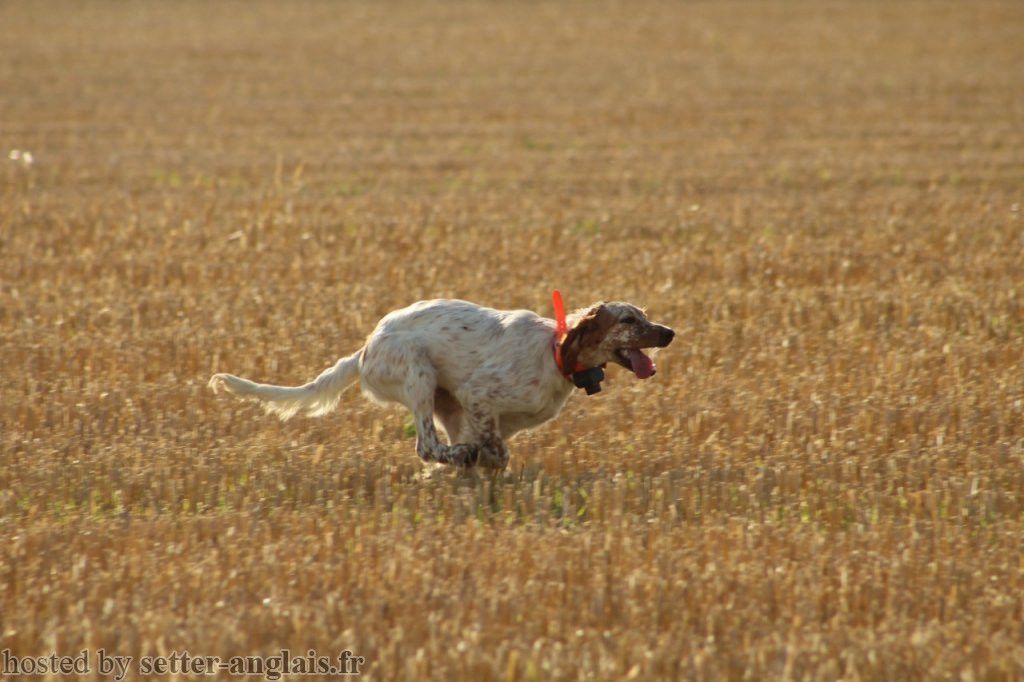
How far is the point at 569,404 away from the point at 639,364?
1592 mm

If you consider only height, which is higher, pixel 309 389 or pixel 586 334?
pixel 586 334

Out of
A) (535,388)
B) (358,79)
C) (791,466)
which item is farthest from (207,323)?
(358,79)

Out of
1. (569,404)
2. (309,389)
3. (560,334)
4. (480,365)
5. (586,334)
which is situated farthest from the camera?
(569,404)

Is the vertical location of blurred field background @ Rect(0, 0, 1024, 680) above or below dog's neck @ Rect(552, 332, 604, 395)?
below

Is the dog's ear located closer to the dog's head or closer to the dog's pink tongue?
the dog's head

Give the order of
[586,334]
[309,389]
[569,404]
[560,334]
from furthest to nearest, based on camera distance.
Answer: [569,404] → [309,389] → [560,334] → [586,334]

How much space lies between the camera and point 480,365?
6020 mm

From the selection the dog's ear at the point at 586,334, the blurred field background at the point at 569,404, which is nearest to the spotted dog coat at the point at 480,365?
the dog's ear at the point at 586,334

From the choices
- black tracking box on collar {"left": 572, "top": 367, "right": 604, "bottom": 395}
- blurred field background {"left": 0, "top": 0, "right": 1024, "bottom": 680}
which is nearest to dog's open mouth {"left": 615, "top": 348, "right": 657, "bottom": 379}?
black tracking box on collar {"left": 572, "top": 367, "right": 604, "bottom": 395}

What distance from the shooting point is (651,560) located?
4957mm

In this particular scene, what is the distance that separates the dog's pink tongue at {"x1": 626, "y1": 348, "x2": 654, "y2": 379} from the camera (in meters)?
5.80

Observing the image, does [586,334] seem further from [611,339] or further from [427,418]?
[427,418]

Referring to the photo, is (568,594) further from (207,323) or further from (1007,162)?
(1007,162)

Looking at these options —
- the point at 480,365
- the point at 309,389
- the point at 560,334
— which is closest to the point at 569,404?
the point at 480,365
